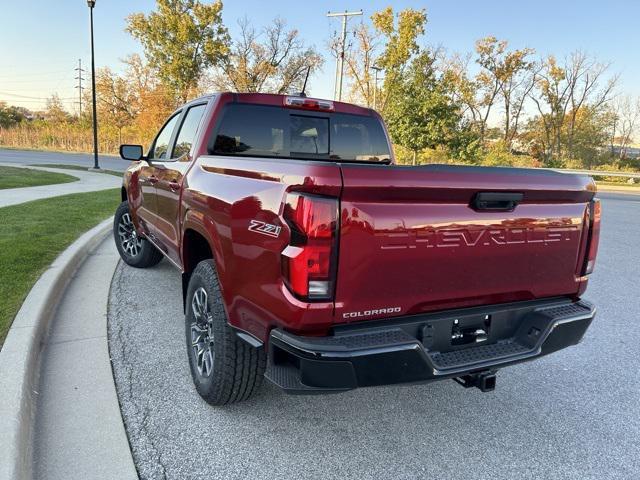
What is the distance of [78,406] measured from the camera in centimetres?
279

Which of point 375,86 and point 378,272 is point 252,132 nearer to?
point 378,272

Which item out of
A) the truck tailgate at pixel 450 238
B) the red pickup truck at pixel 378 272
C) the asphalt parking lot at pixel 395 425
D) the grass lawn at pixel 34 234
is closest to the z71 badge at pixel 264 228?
the red pickup truck at pixel 378 272

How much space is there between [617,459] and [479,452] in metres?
0.75

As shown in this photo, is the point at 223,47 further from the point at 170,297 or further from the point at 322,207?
the point at 322,207

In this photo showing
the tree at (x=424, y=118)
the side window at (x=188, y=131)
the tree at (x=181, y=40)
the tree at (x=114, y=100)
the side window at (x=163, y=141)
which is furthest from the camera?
the tree at (x=114, y=100)

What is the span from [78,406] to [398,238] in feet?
7.22

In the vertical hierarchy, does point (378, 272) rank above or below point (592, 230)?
below

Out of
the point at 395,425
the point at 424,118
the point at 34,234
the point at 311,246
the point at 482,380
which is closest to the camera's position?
the point at 311,246

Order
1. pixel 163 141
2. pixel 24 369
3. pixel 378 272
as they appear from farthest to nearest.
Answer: pixel 163 141 < pixel 24 369 < pixel 378 272

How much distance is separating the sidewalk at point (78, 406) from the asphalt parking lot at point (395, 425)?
0.09m

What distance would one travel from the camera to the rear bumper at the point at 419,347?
6.57 ft

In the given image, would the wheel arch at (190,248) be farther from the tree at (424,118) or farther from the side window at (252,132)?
the tree at (424,118)

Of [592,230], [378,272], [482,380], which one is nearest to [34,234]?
[378,272]

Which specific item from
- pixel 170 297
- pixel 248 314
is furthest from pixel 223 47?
pixel 248 314
